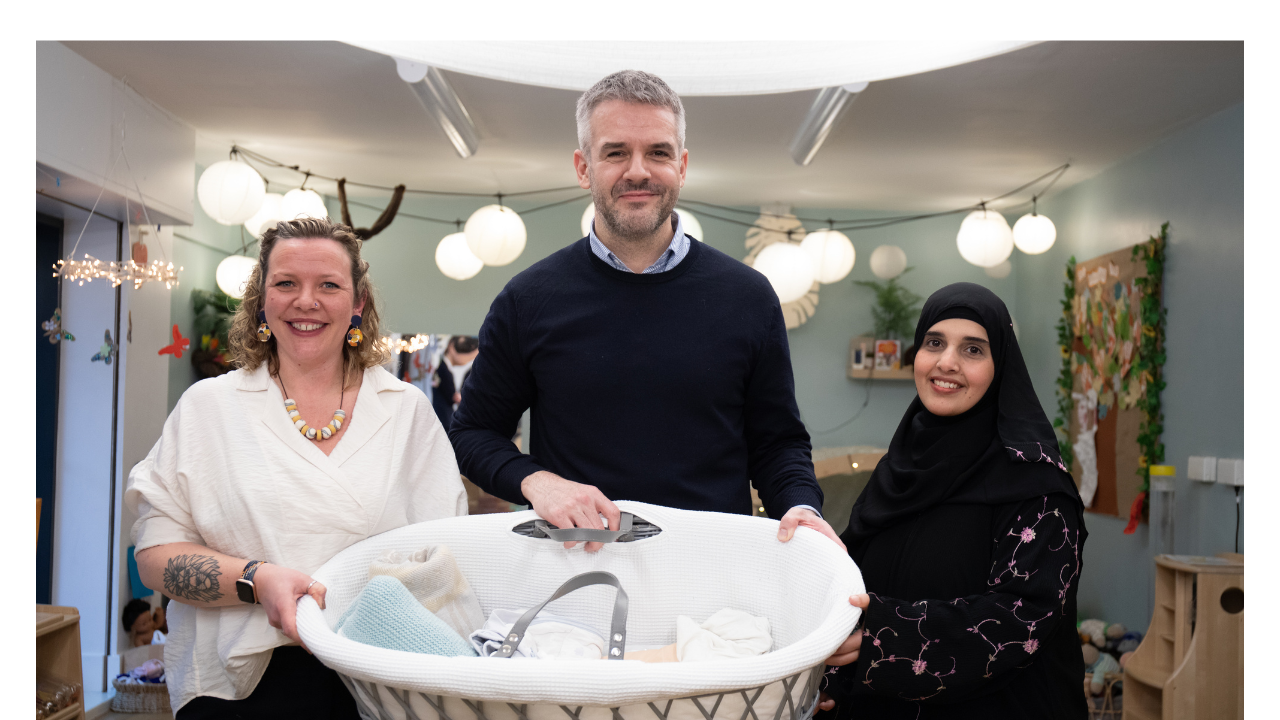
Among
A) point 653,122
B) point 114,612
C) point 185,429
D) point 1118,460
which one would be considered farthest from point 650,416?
point 1118,460

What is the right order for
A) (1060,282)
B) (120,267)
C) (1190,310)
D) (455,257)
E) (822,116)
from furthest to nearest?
(1060,282) < (455,257) < (1190,310) < (822,116) < (120,267)

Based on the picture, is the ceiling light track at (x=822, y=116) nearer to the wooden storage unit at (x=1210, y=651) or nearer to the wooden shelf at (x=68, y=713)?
the wooden storage unit at (x=1210, y=651)

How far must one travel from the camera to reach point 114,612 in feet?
13.7

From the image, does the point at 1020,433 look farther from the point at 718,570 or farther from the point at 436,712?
the point at 436,712

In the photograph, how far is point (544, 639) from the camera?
1.21 metres

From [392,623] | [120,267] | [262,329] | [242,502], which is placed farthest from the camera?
[120,267]

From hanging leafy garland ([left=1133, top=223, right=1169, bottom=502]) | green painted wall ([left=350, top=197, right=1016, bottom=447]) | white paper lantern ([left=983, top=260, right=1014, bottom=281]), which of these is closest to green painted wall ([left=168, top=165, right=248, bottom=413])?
green painted wall ([left=350, top=197, right=1016, bottom=447])

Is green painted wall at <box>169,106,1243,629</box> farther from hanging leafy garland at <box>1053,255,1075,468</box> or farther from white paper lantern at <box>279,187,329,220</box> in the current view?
white paper lantern at <box>279,187,329,220</box>

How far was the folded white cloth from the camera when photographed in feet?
3.80

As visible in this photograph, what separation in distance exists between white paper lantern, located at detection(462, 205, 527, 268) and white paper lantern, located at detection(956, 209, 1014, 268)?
2381mm

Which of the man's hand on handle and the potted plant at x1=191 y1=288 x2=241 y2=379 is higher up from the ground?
the potted plant at x1=191 y1=288 x2=241 y2=379

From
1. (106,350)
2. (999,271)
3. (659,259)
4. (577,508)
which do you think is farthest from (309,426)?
(999,271)

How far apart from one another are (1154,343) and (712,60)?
9.76 feet

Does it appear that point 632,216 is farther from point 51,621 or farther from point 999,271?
point 999,271
